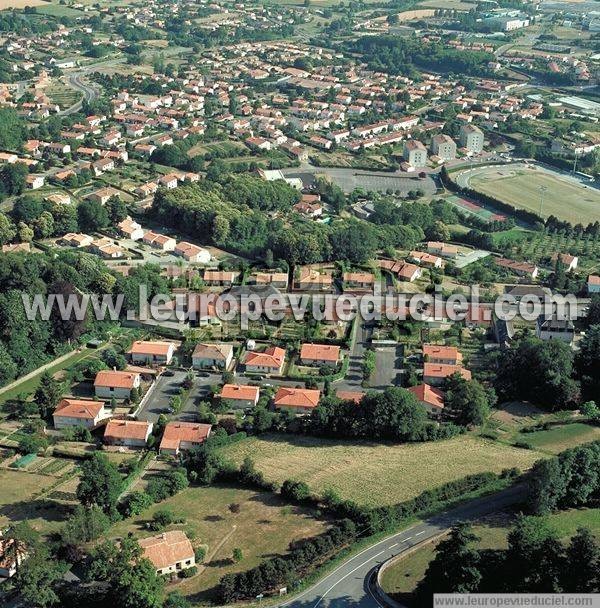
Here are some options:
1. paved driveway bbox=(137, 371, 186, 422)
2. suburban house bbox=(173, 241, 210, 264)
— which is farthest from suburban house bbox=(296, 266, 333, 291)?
paved driveway bbox=(137, 371, 186, 422)

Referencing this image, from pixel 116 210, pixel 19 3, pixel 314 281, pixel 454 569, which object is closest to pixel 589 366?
pixel 314 281

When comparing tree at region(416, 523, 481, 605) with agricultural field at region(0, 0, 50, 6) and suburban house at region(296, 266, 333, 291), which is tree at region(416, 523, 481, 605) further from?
agricultural field at region(0, 0, 50, 6)

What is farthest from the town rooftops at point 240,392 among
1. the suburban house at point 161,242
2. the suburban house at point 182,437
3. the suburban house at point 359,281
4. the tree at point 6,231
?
the tree at point 6,231

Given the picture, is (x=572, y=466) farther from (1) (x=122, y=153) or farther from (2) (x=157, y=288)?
(1) (x=122, y=153)

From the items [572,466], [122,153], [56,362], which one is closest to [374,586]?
[572,466]

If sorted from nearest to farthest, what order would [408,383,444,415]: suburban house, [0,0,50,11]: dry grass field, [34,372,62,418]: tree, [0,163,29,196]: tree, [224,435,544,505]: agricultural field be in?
[224,435,544,505]: agricultural field → [34,372,62,418]: tree → [408,383,444,415]: suburban house → [0,163,29,196]: tree → [0,0,50,11]: dry grass field

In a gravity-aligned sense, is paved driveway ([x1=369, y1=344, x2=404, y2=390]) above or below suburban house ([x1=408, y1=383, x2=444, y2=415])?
below

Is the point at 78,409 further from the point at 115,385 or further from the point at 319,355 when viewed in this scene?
the point at 319,355

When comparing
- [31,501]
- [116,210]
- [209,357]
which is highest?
[116,210]
